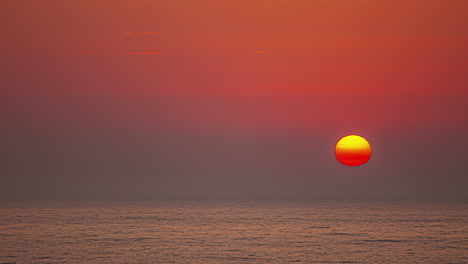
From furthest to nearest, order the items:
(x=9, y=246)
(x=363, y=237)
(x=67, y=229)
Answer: (x=67, y=229) < (x=363, y=237) < (x=9, y=246)

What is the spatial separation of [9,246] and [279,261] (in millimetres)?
35000

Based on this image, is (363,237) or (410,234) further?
(410,234)

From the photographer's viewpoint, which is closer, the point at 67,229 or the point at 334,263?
the point at 334,263

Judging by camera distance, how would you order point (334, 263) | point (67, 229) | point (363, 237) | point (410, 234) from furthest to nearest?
point (67, 229) < point (410, 234) < point (363, 237) < point (334, 263)

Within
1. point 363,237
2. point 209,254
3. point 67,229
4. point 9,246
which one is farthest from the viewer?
point 67,229

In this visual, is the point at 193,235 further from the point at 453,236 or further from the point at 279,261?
the point at 453,236

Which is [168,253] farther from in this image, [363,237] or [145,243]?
[363,237]

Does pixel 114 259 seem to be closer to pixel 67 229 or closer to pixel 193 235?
pixel 193 235

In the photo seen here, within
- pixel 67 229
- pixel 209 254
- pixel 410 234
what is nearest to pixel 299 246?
pixel 209 254

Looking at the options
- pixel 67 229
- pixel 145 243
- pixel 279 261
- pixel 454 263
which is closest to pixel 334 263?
pixel 279 261

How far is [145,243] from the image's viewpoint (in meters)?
78.9

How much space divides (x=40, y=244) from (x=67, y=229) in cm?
2714

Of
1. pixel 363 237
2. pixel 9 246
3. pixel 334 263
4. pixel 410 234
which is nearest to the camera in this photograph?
pixel 334 263

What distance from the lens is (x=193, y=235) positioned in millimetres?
91812
